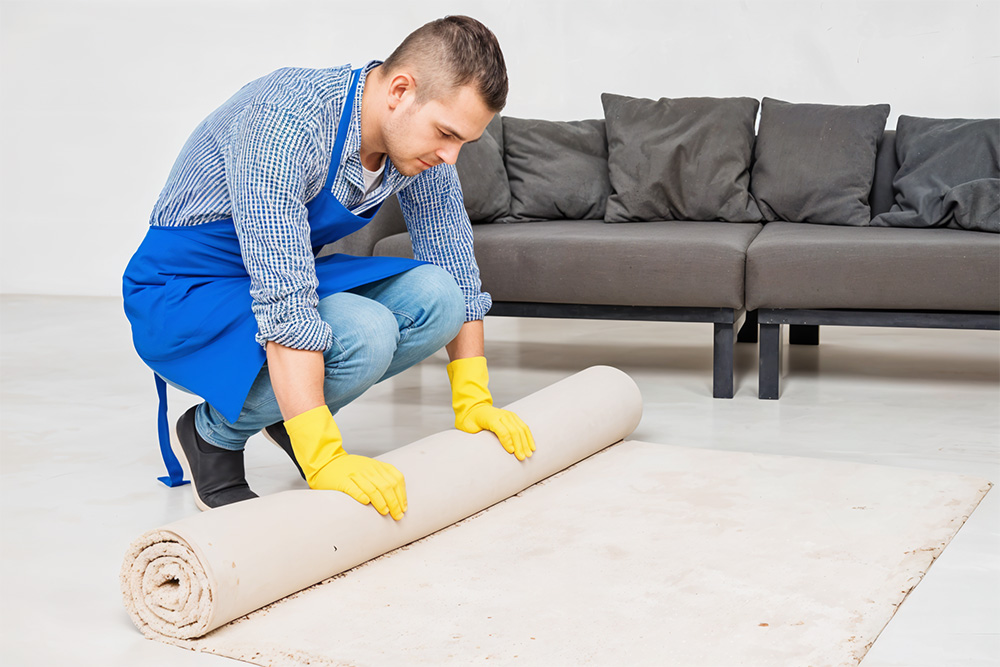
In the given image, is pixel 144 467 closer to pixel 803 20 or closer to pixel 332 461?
pixel 332 461

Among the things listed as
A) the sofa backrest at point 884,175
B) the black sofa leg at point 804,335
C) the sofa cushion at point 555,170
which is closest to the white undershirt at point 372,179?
the sofa cushion at point 555,170

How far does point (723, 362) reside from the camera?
3033 millimetres

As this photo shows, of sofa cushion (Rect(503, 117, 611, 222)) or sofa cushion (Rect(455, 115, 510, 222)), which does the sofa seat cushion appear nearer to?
sofa cushion (Rect(455, 115, 510, 222))

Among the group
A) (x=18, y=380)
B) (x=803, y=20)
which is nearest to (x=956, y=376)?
(x=803, y=20)

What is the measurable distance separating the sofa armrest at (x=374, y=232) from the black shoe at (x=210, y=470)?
4.57ft

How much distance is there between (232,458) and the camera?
202 centimetres

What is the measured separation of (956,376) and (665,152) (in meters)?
1.23

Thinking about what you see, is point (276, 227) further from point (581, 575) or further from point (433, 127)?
point (581, 575)

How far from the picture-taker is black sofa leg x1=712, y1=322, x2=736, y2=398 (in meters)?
3.02

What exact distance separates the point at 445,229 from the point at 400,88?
0.45 meters

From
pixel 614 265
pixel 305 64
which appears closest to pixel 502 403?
pixel 614 265

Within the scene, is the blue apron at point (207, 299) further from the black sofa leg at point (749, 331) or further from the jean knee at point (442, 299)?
the black sofa leg at point (749, 331)

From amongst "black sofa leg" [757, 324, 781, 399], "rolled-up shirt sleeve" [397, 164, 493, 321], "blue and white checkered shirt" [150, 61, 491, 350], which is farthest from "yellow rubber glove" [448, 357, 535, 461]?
"black sofa leg" [757, 324, 781, 399]

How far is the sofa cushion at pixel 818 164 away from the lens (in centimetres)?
351
